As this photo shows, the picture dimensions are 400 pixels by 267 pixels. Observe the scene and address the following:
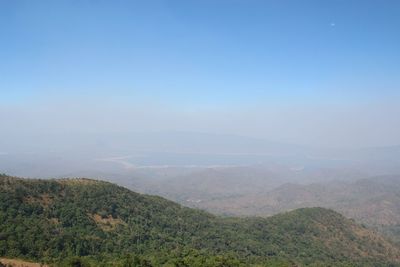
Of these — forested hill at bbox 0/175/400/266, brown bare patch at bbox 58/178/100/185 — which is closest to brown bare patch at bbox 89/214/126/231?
forested hill at bbox 0/175/400/266

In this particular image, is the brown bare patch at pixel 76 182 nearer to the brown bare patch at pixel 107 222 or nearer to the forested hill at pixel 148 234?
the forested hill at pixel 148 234

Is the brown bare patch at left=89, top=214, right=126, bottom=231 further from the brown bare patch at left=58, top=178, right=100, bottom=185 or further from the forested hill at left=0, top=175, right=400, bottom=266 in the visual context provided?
the brown bare patch at left=58, top=178, right=100, bottom=185

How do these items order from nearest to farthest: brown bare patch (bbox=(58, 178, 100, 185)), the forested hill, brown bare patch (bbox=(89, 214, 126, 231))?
the forested hill
brown bare patch (bbox=(89, 214, 126, 231))
brown bare patch (bbox=(58, 178, 100, 185))

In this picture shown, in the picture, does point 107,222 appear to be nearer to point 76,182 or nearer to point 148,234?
point 148,234

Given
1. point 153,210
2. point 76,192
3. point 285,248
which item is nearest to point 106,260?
point 76,192

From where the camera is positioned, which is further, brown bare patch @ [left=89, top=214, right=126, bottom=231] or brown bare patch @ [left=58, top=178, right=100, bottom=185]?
brown bare patch @ [left=58, top=178, right=100, bottom=185]

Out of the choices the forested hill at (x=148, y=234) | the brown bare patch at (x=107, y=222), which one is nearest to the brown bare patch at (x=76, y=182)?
the forested hill at (x=148, y=234)

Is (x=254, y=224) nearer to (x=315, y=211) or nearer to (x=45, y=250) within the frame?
(x=315, y=211)

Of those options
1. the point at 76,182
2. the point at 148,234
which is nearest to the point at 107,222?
the point at 148,234
